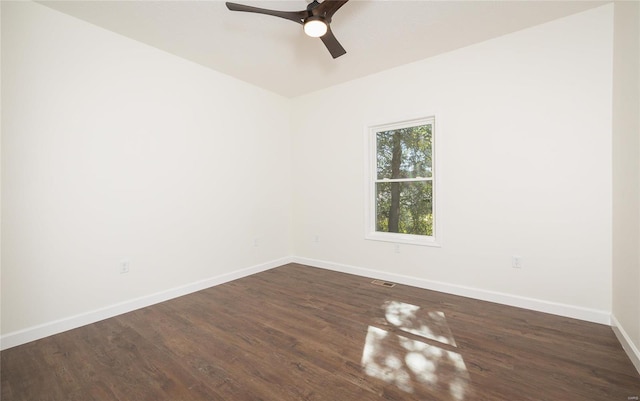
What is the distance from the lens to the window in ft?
11.2

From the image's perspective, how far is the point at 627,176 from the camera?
6.68 feet

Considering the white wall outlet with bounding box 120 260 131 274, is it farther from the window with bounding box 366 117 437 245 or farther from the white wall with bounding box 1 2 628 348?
the window with bounding box 366 117 437 245

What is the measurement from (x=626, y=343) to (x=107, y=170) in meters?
4.57

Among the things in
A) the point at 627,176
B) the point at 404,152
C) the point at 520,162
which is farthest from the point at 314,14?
the point at 627,176

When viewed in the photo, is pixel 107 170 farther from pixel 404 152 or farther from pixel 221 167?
pixel 404 152

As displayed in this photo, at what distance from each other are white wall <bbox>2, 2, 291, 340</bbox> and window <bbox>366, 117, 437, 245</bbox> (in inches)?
73.2

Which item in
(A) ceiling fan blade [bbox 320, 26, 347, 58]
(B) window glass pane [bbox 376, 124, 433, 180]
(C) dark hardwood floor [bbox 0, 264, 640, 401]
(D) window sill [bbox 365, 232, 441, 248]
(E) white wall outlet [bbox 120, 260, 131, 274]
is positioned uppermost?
(A) ceiling fan blade [bbox 320, 26, 347, 58]

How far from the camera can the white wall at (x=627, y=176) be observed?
1.88 metres

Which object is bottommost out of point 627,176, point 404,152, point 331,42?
point 627,176

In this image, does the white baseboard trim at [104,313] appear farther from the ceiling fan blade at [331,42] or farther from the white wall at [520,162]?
the ceiling fan blade at [331,42]

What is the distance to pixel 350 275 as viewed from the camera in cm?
389

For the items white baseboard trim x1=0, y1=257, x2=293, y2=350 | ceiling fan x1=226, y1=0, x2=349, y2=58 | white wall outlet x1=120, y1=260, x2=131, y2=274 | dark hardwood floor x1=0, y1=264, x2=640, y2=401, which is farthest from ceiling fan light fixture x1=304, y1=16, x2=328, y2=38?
white baseboard trim x1=0, y1=257, x2=293, y2=350

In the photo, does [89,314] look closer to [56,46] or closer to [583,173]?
[56,46]

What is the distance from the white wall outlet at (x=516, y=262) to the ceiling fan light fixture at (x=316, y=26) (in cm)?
284
